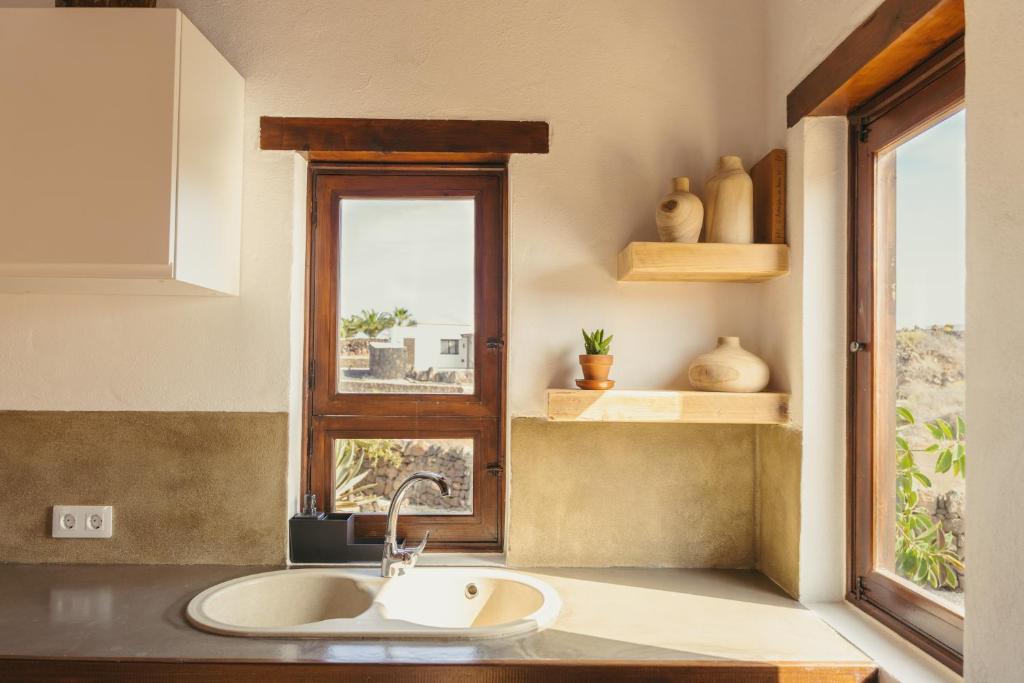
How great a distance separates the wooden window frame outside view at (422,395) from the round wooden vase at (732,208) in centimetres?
66

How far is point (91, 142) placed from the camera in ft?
5.70

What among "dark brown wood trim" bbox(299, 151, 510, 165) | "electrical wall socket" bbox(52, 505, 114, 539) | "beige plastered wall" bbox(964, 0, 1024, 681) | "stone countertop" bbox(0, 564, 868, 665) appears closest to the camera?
"beige plastered wall" bbox(964, 0, 1024, 681)

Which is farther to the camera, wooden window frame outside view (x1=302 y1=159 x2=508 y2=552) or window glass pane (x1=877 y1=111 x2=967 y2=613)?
wooden window frame outside view (x1=302 y1=159 x2=508 y2=552)

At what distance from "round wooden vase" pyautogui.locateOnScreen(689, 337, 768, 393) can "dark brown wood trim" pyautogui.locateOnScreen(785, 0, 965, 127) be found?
0.66 m

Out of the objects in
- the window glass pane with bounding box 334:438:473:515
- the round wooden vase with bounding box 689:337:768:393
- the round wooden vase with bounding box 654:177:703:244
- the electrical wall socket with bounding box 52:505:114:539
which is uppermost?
the round wooden vase with bounding box 654:177:703:244

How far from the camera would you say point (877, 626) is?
1.68 meters

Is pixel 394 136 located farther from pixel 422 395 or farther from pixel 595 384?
pixel 595 384

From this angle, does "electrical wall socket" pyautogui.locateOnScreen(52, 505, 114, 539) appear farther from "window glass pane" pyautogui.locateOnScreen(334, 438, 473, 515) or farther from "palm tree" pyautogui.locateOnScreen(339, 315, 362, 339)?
"palm tree" pyautogui.locateOnScreen(339, 315, 362, 339)

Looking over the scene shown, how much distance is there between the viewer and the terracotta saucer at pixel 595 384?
2008mm

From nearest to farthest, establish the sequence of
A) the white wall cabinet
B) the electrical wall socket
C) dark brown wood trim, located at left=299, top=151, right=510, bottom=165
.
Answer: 1. the white wall cabinet
2. the electrical wall socket
3. dark brown wood trim, located at left=299, top=151, right=510, bottom=165

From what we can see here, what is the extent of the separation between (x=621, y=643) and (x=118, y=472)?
5.04 ft

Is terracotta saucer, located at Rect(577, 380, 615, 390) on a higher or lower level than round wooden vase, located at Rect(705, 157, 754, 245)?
lower

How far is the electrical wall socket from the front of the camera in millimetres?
2092

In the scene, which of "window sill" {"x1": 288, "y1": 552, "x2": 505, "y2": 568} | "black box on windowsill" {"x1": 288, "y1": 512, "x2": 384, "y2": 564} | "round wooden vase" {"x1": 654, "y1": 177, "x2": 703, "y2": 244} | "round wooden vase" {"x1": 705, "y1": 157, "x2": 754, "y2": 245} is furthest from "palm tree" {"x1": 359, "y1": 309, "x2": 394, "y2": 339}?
"round wooden vase" {"x1": 705, "y1": 157, "x2": 754, "y2": 245}
